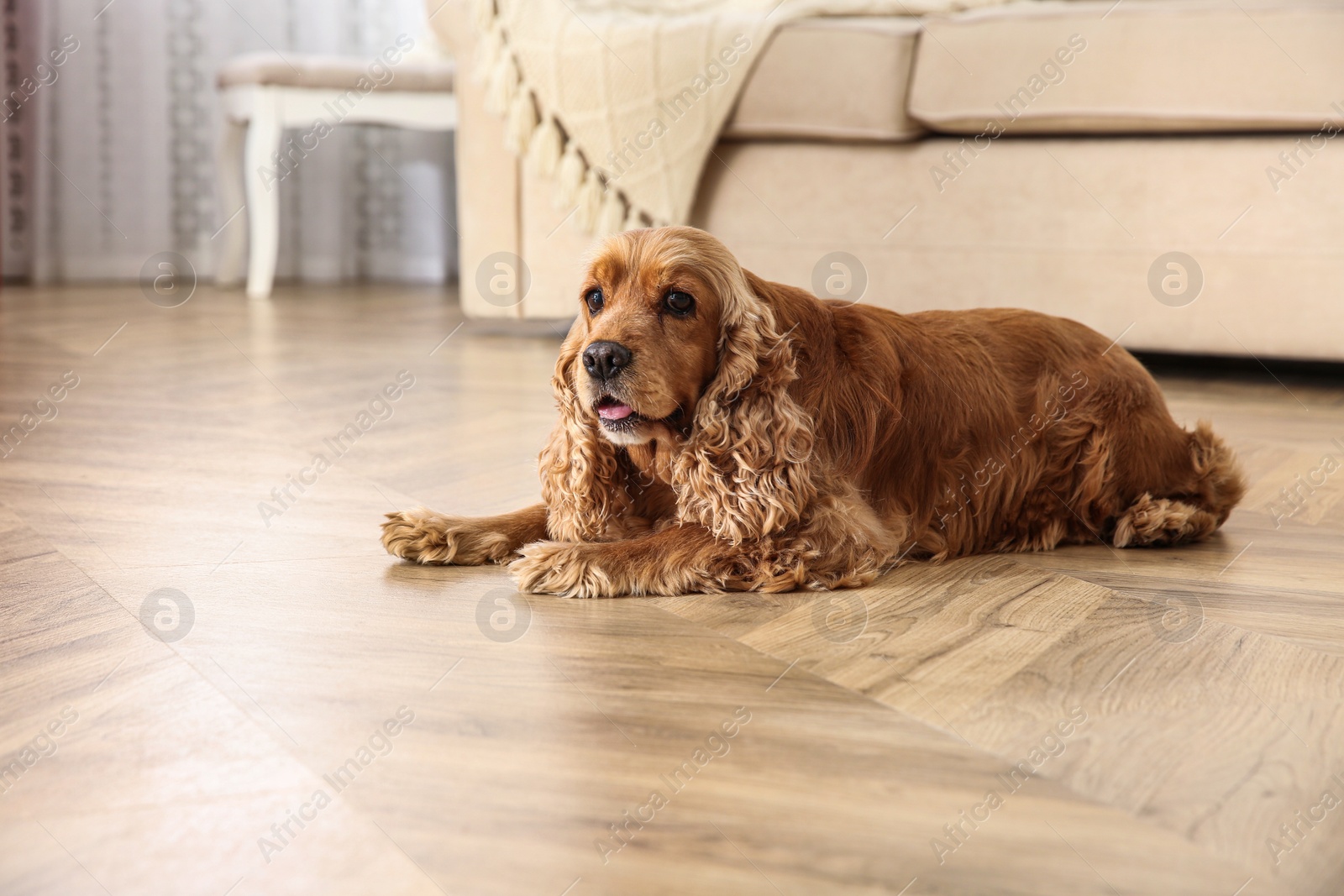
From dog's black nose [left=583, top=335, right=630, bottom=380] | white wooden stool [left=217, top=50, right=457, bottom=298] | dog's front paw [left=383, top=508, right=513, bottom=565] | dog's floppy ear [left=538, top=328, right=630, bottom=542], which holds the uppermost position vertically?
white wooden stool [left=217, top=50, right=457, bottom=298]

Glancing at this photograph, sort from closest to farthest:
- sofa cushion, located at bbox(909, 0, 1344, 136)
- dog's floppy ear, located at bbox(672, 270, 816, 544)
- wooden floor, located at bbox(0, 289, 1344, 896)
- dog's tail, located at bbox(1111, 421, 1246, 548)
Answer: wooden floor, located at bbox(0, 289, 1344, 896) → dog's floppy ear, located at bbox(672, 270, 816, 544) → dog's tail, located at bbox(1111, 421, 1246, 548) → sofa cushion, located at bbox(909, 0, 1344, 136)

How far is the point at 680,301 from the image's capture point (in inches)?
68.9

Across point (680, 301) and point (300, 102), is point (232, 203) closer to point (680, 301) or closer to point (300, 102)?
point (300, 102)

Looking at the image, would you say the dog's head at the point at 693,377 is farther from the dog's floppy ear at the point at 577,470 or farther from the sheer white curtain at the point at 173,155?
the sheer white curtain at the point at 173,155

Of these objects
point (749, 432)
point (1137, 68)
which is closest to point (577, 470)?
point (749, 432)

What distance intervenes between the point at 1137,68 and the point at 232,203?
4346 millimetres

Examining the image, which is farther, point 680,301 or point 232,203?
point 232,203

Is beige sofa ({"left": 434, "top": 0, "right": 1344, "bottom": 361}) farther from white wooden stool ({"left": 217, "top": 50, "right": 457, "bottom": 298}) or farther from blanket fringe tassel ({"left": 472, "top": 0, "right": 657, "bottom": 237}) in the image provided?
white wooden stool ({"left": 217, "top": 50, "right": 457, "bottom": 298})

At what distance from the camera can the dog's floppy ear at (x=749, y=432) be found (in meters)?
1.78

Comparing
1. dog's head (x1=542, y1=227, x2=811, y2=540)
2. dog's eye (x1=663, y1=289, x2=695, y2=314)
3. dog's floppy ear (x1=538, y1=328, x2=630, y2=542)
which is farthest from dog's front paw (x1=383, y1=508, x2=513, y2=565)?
dog's eye (x1=663, y1=289, x2=695, y2=314)

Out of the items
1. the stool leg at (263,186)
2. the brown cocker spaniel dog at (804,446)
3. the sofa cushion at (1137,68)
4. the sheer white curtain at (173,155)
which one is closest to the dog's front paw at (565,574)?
the brown cocker spaniel dog at (804,446)

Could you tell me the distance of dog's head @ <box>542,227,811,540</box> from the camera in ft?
5.66

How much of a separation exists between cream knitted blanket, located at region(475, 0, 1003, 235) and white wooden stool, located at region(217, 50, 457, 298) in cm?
155

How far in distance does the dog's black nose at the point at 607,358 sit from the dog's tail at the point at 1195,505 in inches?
40.2
